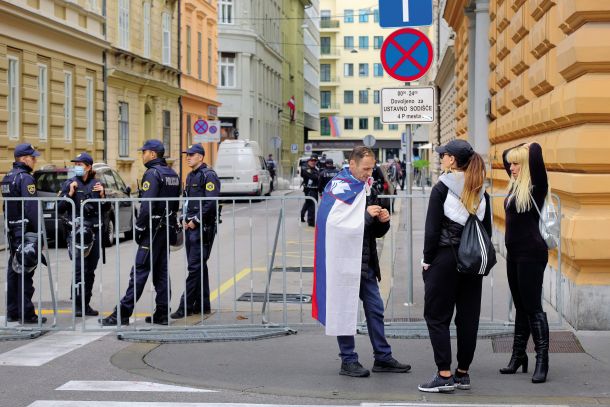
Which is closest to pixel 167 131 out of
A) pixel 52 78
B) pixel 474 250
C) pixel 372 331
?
pixel 52 78

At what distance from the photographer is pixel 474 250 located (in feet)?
23.3

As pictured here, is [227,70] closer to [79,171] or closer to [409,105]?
[79,171]

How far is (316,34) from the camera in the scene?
111 metres

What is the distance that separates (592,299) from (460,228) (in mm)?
2836

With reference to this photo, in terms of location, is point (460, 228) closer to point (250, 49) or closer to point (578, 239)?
point (578, 239)

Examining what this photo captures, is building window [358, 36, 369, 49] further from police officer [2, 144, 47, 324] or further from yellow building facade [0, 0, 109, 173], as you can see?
police officer [2, 144, 47, 324]

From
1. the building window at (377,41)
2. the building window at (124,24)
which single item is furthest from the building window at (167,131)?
the building window at (377,41)

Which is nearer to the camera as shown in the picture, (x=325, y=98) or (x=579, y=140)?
(x=579, y=140)

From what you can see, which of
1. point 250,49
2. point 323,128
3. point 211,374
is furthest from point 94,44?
point 323,128

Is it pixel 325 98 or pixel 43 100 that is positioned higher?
pixel 325 98

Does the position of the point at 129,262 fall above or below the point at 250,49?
below

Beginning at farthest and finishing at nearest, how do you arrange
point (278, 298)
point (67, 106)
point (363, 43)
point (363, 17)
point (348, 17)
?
point (363, 17) → point (363, 43) → point (348, 17) → point (67, 106) → point (278, 298)

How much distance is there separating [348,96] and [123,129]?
84.7m

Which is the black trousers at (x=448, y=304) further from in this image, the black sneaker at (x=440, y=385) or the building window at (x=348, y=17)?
the building window at (x=348, y=17)
